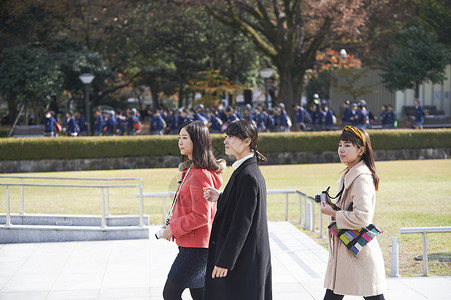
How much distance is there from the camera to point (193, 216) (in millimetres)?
4461

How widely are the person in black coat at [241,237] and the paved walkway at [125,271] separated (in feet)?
7.43

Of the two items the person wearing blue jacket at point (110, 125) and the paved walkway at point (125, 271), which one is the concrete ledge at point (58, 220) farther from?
the person wearing blue jacket at point (110, 125)

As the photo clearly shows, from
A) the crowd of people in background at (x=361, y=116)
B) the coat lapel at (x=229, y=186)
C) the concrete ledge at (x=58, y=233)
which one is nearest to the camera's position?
the coat lapel at (x=229, y=186)

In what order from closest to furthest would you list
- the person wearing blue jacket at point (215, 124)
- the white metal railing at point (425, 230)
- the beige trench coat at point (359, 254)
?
the beige trench coat at point (359, 254), the white metal railing at point (425, 230), the person wearing blue jacket at point (215, 124)

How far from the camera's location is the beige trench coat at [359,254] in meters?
4.17

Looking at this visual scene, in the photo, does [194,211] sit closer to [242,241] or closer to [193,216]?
[193,216]

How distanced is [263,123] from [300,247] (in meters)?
19.3

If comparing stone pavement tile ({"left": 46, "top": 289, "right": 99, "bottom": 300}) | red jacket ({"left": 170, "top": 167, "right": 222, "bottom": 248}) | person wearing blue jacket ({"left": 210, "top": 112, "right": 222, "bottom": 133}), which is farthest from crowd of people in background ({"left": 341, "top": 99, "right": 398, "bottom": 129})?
red jacket ({"left": 170, "top": 167, "right": 222, "bottom": 248})

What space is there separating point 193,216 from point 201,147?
0.49 m

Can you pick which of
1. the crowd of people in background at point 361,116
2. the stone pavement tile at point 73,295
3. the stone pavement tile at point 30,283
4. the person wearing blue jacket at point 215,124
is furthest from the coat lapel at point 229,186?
the crowd of people in background at point 361,116

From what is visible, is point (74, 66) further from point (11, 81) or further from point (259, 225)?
point (259, 225)

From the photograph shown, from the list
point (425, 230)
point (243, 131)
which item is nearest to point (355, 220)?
point (243, 131)

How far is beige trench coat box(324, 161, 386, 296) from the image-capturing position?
13.7 feet

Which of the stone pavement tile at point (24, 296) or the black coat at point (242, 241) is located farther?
the stone pavement tile at point (24, 296)
